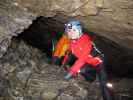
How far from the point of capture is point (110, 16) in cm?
757

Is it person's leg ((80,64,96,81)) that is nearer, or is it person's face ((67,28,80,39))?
person's face ((67,28,80,39))

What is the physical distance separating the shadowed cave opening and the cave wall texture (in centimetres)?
95

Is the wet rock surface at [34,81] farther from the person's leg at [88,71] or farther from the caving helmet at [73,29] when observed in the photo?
the caving helmet at [73,29]

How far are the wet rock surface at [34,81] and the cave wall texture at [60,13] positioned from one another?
45.7 inches

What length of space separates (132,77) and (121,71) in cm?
70

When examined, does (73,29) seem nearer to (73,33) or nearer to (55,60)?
(73,33)

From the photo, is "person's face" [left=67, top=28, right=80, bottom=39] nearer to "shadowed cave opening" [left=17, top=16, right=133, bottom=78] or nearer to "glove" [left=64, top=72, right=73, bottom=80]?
"shadowed cave opening" [left=17, top=16, right=133, bottom=78]

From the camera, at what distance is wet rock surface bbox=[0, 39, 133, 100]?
318 inches

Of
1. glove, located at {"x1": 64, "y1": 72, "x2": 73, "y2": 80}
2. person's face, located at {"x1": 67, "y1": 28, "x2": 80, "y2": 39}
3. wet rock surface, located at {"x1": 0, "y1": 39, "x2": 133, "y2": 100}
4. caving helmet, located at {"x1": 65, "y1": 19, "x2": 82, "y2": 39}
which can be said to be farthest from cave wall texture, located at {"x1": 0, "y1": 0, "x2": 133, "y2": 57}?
glove, located at {"x1": 64, "y1": 72, "x2": 73, "y2": 80}

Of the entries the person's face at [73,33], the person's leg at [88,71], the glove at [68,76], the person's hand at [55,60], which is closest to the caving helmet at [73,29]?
the person's face at [73,33]

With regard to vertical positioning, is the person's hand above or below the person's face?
below

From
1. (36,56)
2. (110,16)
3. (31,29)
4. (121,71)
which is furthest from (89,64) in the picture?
(121,71)

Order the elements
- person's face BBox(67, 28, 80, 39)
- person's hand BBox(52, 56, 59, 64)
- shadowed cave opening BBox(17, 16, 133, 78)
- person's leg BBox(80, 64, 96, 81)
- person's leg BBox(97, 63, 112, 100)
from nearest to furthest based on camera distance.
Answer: person's face BBox(67, 28, 80, 39) → person's leg BBox(97, 63, 112, 100) → person's leg BBox(80, 64, 96, 81) → person's hand BBox(52, 56, 59, 64) → shadowed cave opening BBox(17, 16, 133, 78)

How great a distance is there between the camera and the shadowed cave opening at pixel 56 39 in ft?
31.2
